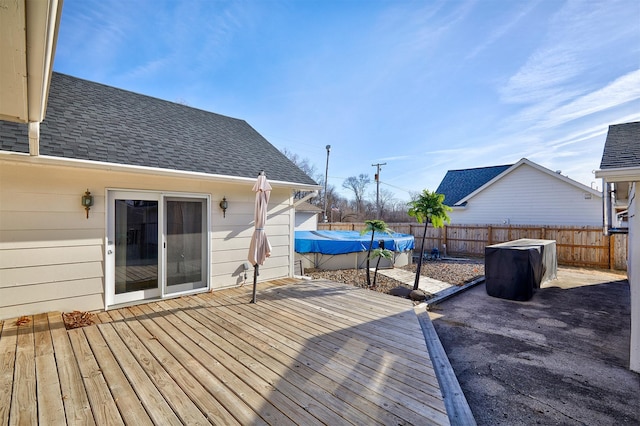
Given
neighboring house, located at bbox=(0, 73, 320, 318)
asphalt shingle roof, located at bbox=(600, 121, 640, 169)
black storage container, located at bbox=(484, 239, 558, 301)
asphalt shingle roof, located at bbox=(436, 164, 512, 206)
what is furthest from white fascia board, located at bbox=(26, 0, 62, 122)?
asphalt shingle roof, located at bbox=(436, 164, 512, 206)

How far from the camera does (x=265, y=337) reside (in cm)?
321

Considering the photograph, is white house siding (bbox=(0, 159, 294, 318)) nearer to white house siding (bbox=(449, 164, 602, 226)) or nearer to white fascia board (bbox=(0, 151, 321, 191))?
white fascia board (bbox=(0, 151, 321, 191))

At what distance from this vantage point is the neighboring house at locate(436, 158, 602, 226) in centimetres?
1135

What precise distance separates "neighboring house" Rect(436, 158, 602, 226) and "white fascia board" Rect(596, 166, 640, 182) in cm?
1082

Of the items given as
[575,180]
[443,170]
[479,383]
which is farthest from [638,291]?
[443,170]

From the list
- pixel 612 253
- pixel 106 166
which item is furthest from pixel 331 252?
pixel 612 253

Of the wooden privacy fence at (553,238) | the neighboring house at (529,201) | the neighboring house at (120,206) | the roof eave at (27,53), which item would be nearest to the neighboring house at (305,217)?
the wooden privacy fence at (553,238)

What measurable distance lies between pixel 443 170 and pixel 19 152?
784 inches

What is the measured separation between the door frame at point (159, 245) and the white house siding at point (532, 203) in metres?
13.7

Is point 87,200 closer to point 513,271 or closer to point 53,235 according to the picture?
point 53,235

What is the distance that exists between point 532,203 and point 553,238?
2377mm

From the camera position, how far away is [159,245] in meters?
4.49

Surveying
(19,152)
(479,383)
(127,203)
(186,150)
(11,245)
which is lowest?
(479,383)

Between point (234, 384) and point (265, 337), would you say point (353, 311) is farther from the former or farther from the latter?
point (234, 384)
